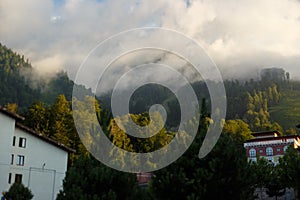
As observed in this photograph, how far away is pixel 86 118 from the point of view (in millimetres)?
52562

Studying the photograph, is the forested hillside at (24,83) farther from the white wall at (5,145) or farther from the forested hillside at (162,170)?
the white wall at (5,145)

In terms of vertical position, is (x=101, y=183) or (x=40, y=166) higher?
(x=40, y=166)

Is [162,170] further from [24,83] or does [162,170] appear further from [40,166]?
[24,83]

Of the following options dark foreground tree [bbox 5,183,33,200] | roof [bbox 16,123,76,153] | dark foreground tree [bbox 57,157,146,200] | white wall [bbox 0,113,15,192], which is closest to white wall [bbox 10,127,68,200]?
roof [bbox 16,123,76,153]

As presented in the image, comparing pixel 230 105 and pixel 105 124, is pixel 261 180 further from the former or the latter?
pixel 230 105

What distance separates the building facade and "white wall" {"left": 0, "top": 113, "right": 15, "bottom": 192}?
181 ft

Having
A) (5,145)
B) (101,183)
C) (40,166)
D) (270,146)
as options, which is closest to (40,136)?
(40,166)

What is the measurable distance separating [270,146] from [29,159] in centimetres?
5661

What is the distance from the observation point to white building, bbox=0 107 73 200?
35156mm

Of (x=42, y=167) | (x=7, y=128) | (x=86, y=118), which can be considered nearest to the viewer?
(x=7, y=128)

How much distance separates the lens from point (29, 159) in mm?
38594

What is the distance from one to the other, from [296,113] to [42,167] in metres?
150

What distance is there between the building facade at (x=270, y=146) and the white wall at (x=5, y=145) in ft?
181

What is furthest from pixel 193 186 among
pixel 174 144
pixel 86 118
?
pixel 86 118
